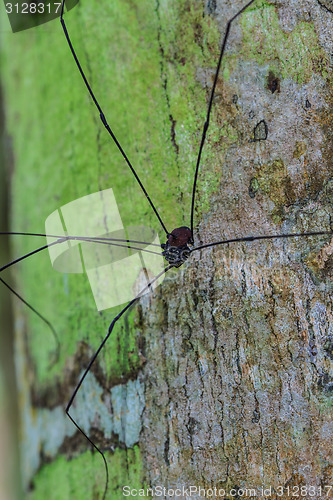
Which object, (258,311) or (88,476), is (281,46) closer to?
(258,311)

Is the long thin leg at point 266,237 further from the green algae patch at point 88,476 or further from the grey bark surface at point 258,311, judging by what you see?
the green algae patch at point 88,476

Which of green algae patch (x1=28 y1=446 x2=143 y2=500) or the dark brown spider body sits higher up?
the dark brown spider body

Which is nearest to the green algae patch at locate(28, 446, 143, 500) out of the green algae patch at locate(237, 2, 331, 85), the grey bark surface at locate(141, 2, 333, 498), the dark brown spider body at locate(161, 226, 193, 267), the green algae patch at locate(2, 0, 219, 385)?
the grey bark surface at locate(141, 2, 333, 498)

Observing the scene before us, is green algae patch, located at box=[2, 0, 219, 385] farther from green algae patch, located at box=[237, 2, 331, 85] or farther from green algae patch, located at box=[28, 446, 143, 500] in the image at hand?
green algae patch, located at box=[28, 446, 143, 500]

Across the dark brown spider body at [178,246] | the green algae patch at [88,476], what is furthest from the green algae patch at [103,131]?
the green algae patch at [88,476]

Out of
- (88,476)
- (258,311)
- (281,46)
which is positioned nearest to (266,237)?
(258,311)

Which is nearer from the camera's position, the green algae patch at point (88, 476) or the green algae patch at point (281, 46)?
the green algae patch at point (281, 46)

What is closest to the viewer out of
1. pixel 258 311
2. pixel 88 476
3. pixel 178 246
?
pixel 258 311
